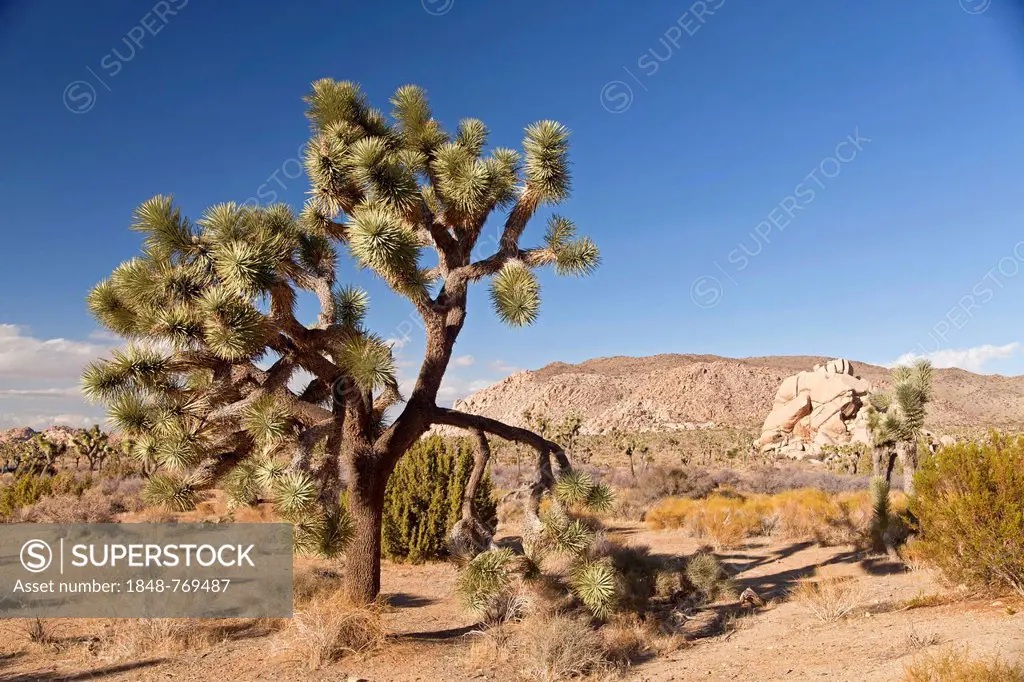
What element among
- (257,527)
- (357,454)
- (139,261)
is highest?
(139,261)

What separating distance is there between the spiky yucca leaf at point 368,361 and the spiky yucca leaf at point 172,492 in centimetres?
214

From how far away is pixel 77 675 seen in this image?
6.37 meters

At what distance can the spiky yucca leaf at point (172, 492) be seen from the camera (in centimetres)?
691

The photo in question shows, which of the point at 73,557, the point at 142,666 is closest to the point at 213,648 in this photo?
the point at 142,666

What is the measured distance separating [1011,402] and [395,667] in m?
83.1

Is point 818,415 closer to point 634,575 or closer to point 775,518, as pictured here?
point 775,518

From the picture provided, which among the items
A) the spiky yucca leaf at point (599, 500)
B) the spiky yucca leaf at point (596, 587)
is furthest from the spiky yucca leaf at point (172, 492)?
the spiky yucca leaf at point (599, 500)

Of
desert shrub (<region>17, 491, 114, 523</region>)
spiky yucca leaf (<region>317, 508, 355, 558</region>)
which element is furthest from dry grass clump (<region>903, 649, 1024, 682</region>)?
desert shrub (<region>17, 491, 114, 523</region>)

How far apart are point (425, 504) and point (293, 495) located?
7.88 meters

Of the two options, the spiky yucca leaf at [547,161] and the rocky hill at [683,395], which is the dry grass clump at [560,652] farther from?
the rocky hill at [683,395]

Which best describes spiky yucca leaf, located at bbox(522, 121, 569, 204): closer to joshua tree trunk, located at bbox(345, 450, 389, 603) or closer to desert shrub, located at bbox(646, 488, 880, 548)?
joshua tree trunk, located at bbox(345, 450, 389, 603)

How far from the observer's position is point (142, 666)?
6621 mm

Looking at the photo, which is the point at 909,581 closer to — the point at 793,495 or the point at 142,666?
the point at 793,495

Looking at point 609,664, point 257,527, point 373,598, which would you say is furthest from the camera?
point 257,527
